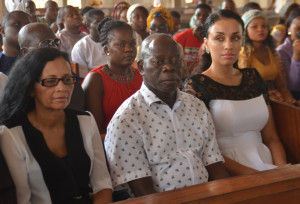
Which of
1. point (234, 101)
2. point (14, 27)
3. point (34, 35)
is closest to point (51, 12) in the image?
point (14, 27)

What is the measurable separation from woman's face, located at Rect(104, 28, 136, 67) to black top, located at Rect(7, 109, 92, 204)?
1026 millimetres

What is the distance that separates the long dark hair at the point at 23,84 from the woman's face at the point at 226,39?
3.51ft

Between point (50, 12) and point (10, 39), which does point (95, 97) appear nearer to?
point (10, 39)

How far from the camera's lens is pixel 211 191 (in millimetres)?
1246

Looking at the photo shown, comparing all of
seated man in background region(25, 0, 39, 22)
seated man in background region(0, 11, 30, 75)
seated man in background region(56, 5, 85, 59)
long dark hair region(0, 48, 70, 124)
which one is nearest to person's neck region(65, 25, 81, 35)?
seated man in background region(56, 5, 85, 59)

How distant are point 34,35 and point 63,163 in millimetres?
1325

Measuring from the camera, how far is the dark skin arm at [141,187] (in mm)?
1615

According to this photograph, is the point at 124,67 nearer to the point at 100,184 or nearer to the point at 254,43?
the point at 100,184

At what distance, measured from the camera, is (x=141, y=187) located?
1617 mm

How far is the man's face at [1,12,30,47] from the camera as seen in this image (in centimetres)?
298

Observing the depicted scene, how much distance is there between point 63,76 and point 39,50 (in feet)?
0.52

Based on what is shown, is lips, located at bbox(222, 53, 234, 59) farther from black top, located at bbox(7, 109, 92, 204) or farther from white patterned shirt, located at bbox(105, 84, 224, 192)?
black top, located at bbox(7, 109, 92, 204)

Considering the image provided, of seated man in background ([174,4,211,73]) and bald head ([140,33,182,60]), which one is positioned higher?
bald head ([140,33,182,60])

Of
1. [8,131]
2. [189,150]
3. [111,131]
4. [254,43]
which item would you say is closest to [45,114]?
[8,131]
